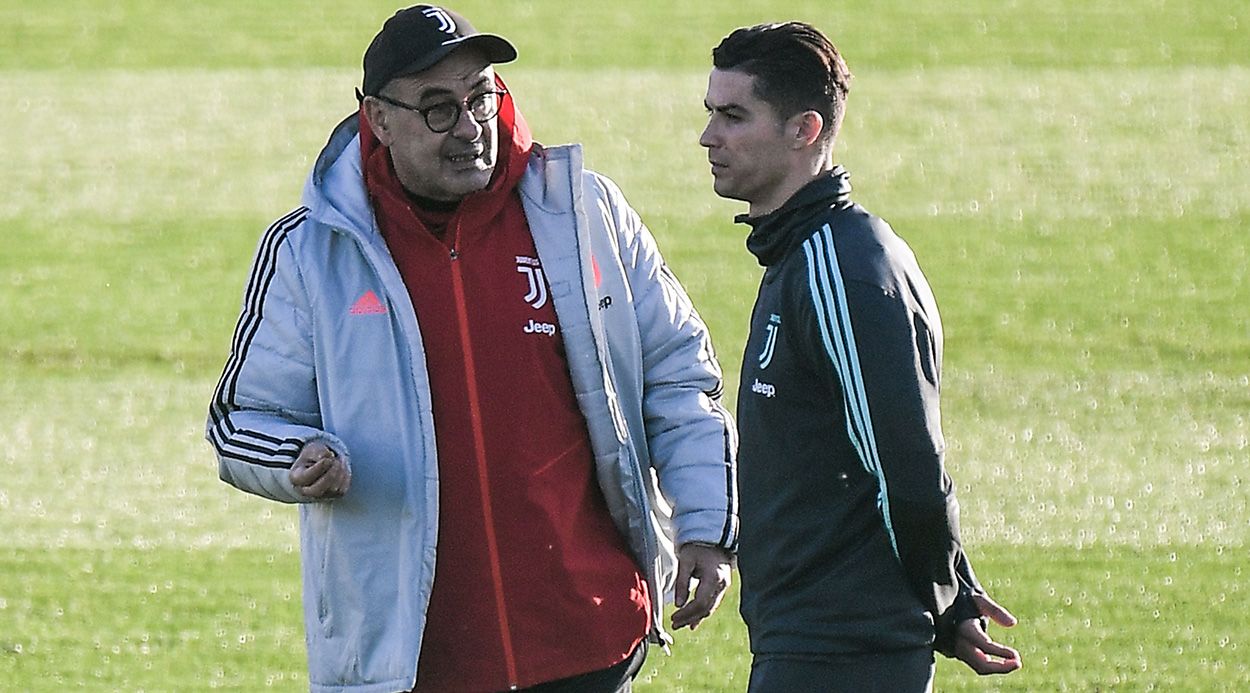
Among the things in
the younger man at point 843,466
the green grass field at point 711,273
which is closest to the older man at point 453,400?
the younger man at point 843,466

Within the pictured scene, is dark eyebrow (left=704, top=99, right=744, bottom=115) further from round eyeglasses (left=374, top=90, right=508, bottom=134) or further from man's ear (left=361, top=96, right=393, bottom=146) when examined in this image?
man's ear (left=361, top=96, right=393, bottom=146)

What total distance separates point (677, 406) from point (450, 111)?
2.29 ft

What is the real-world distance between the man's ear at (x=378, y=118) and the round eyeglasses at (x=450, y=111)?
35 millimetres

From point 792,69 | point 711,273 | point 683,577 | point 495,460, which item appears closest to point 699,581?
point 683,577

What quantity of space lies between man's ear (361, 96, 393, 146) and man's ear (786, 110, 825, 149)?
74cm

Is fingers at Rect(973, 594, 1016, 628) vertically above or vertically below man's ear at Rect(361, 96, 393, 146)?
below

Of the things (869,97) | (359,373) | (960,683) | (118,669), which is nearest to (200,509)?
(118,669)

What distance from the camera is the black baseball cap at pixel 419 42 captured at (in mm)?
3689

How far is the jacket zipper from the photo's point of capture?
12.2 feet

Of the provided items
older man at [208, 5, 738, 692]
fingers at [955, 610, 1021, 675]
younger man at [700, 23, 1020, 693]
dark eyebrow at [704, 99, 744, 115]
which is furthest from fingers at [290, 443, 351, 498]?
fingers at [955, 610, 1021, 675]

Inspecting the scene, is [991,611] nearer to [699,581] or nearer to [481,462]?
[699,581]

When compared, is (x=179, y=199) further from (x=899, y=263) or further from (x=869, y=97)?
(x=899, y=263)

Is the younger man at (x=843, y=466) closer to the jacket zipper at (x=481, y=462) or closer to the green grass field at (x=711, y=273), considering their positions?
the jacket zipper at (x=481, y=462)

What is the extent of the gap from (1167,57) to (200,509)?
32.0 feet
